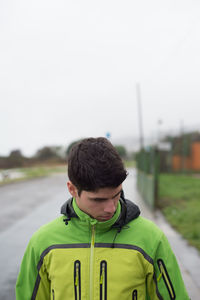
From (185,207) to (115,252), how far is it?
8.41m

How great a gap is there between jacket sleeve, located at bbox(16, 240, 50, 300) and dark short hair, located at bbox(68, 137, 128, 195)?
0.45 meters

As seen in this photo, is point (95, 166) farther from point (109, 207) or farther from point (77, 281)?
point (77, 281)

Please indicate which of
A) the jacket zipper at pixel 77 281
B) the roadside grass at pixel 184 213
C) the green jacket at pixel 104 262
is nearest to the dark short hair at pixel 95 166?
the green jacket at pixel 104 262

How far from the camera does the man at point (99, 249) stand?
4.78 ft

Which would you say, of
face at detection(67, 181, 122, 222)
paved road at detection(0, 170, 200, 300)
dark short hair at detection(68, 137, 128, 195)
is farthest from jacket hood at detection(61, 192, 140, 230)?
paved road at detection(0, 170, 200, 300)

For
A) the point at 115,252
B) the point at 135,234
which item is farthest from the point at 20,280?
the point at 135,234

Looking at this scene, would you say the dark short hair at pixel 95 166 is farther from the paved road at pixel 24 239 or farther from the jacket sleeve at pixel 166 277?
the paved road at pixel 24 239

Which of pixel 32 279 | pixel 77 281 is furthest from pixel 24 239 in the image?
pixel 77 281

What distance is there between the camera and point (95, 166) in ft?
4.70

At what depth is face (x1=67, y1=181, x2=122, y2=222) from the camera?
4.74 ft

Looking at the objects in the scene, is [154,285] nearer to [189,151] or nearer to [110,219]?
[110,219]

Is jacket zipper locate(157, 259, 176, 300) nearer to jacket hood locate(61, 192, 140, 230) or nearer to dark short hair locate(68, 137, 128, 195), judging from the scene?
jacket hood locate(61, 192, 140, 230)

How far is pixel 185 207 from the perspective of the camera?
9.49m

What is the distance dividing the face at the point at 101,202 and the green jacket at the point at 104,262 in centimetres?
7
